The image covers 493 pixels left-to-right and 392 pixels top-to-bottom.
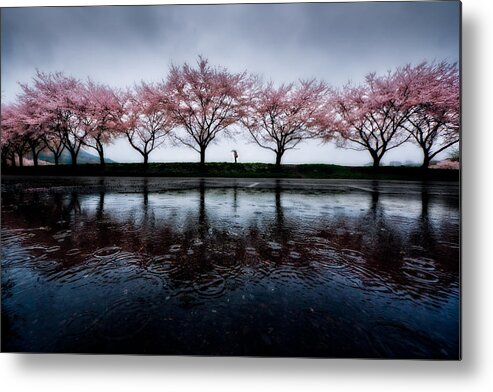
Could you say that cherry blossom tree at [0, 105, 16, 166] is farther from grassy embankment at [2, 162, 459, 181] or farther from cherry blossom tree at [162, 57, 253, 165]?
cherry blossom tree at [162, 57, 253, 165]

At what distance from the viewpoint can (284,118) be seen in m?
7.77

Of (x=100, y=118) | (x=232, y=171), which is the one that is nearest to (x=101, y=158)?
(x=100, y=118)

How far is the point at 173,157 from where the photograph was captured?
4738mm

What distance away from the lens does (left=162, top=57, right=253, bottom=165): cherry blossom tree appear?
15.2ft

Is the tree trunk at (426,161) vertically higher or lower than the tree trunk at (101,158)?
lower

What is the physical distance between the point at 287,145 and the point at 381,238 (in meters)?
3.77

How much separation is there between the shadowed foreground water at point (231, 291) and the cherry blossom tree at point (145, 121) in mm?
1981

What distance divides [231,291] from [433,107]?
431cm

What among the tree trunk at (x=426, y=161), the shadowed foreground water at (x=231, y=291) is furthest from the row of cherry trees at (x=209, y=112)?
the shadowed foreground water at (x=231, y=291)

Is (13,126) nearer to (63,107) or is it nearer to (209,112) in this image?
(63,107)

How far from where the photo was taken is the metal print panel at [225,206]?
61.4 inches

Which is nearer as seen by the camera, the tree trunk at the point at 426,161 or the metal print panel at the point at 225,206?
the metal print panel at the point at 225,206

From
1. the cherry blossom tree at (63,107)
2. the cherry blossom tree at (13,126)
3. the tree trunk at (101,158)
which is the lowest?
the tree trunk at (101,158)

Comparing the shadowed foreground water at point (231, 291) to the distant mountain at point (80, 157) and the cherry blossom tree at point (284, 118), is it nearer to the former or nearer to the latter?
the distant mountain at point (80, 157)
